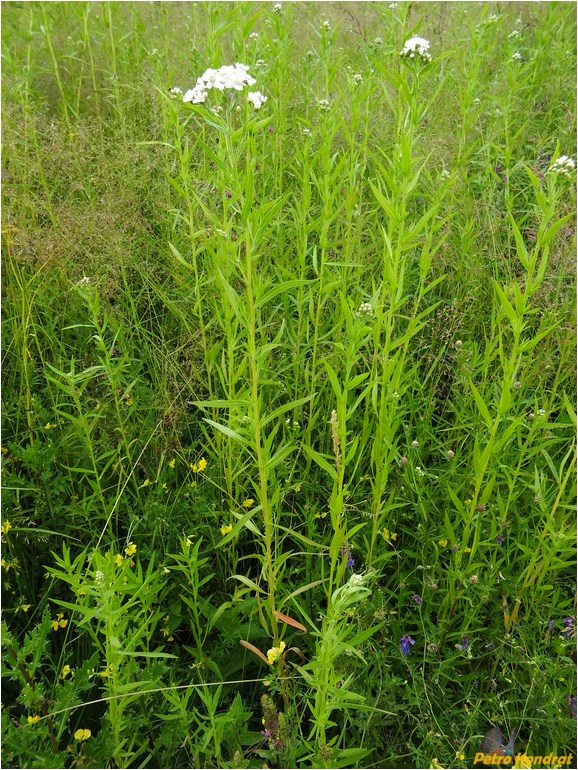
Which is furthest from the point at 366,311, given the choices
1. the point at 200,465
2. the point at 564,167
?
the point at 200,465

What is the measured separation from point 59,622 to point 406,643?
3.24ft

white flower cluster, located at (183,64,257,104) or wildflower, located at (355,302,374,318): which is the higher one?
white flower cluster, located at (183,64,257,104)

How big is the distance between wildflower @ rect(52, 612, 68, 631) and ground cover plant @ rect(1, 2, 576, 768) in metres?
0.04

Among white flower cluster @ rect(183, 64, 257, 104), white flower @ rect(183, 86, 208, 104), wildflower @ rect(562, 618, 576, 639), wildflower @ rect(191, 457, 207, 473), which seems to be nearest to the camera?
white flower cluster @ rect(183, 64, 257, 104)

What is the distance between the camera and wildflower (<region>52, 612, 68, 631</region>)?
66.4 inches

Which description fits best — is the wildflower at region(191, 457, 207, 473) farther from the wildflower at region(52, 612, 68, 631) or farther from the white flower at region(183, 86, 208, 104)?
the white flower at region(183, 86, 208, 104)

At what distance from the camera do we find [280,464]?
199 centimetres

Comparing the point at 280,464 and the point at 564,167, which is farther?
the point at 280,464

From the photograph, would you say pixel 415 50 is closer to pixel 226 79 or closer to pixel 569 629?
pixel 226 79

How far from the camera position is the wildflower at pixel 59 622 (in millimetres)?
1686

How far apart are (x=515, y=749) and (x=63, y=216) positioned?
2.47 m

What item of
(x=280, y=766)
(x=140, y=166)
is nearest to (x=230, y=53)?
(x=140, y=166)

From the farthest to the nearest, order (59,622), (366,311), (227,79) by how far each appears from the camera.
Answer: (59,622), (366,311), (227,79)

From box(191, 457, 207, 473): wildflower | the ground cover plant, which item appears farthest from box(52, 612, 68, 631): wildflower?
box(191, 457, 207, 473): wildflower
